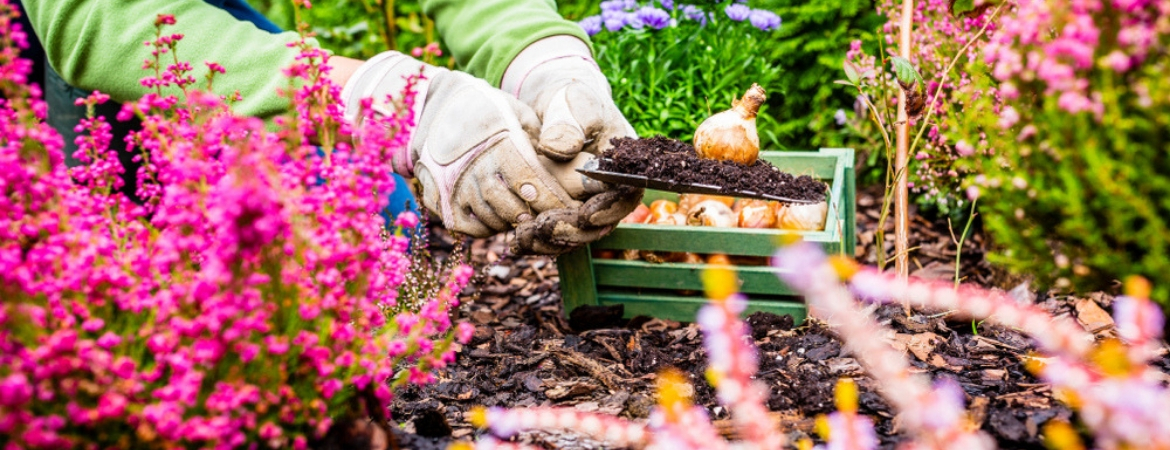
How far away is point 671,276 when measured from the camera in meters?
2.59

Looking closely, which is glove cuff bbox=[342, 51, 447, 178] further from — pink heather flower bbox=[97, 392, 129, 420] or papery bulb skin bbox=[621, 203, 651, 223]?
pink heather flower bbox=[97, 392, 129, 420]

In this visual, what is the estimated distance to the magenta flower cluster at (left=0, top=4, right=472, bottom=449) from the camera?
1.01 metres

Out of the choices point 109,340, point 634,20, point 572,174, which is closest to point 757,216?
point 572,174

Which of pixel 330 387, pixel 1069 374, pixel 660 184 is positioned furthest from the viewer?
pixel 660 184

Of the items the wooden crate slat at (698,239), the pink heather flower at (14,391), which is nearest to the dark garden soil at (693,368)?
the wooden crate slat at (698,239)

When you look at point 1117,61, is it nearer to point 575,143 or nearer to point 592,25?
point 575,143

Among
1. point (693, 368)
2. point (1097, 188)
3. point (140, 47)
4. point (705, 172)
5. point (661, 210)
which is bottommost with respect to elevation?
point (693, 368)

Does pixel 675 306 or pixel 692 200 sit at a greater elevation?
pixel 692 200

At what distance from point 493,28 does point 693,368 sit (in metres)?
1.55

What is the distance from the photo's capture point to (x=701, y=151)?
92.0 inches

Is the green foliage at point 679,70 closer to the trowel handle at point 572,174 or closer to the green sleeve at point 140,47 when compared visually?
the trowel handle at point 572,174

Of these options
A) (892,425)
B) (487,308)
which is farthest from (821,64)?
(892,425)

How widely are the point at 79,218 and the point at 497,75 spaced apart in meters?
1.89

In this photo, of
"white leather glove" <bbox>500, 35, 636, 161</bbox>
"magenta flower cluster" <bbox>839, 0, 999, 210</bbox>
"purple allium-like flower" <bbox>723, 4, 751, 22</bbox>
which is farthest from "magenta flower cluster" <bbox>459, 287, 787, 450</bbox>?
"purple allium-like flower" <bbox>723, 4, 751, 22</bbox>
